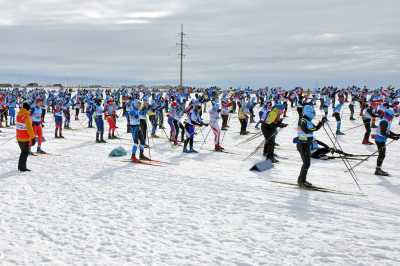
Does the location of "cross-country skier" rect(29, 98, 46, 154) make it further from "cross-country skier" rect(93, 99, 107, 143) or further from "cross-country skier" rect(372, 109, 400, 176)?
"cross-country skier" rect(372, 109, 400, 176)

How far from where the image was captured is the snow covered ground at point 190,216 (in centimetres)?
373

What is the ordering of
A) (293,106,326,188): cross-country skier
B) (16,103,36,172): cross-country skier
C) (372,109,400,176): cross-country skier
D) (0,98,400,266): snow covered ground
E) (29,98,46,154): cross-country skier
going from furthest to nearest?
(29,98,46,154): cross-country skier → (372,109,400,176): cross-country skier → (16,103,36,172): cross-country skier → (293,106,326,188): cross-country skier → (0,98,400,266): snow covered ground

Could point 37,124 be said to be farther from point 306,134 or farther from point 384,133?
point 384,133

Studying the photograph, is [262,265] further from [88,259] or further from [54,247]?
[54,247]

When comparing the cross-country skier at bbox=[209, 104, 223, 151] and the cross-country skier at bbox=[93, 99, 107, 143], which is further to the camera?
the cross-country skier at bbox=[93, 99, 107, 143]

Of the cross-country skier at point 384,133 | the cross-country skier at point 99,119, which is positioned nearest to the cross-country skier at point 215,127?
the cross-country skier at point 99,119

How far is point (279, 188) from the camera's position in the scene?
658 cm

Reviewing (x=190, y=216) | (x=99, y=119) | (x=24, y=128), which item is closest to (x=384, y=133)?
(x=190, y=216)

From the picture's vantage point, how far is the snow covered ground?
12.3 feet

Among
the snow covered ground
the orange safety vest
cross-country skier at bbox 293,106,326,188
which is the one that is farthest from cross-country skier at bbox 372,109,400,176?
the orange safety vest

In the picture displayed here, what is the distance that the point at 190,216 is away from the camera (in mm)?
4910

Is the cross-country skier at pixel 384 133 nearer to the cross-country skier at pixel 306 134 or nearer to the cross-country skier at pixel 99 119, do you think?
the cross-country skier at pixel 306 134

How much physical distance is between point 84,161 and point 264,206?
20.1 feet

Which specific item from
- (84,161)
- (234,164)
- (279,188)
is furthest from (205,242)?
(84,161)
